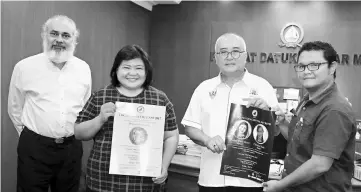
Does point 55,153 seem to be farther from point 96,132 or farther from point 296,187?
point 296,187

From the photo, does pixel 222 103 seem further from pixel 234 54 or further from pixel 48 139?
pixel 48 139

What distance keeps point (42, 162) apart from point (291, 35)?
398cm

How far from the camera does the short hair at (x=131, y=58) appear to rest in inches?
64.9

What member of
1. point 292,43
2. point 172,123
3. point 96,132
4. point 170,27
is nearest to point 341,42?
point 292,43

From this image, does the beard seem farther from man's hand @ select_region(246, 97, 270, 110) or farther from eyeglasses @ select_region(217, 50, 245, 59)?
man's hand @ select_region(246, 97, 270, 110)

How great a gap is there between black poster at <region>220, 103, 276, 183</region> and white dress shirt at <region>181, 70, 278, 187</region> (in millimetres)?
126

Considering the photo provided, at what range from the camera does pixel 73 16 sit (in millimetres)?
3715

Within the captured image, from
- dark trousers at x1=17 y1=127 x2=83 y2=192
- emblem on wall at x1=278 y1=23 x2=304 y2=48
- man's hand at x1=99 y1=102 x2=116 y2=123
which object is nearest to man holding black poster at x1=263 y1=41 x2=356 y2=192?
man's hand at x1=99 y1=102 x2=116 y2=123

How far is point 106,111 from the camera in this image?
5.16 feet

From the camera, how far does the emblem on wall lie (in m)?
4.86

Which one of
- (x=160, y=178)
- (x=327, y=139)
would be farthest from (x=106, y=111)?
(x=327, y=139)

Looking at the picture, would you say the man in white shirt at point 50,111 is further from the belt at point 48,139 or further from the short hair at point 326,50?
the short hair at point 326,50

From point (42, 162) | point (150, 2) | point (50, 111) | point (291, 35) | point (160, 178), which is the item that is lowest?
point (42, 162)

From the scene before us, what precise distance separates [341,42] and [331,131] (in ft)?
12.3
